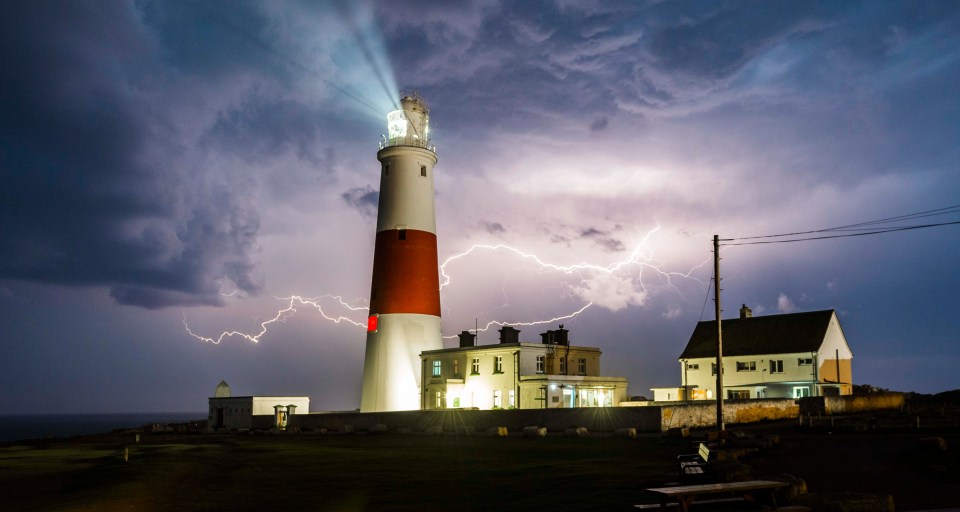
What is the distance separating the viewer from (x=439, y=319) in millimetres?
50125

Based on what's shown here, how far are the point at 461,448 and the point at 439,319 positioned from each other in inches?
828

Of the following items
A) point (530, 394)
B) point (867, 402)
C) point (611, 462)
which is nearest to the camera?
point (611, 462)

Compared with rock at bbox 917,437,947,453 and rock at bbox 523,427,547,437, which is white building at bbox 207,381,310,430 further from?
rock at bbox 917,437,947,453

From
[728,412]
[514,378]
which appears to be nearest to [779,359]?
[514,378]

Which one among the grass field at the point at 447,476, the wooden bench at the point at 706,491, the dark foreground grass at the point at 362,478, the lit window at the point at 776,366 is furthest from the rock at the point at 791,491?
the lit window at the point at 776,366

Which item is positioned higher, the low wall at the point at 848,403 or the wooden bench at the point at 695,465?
the low wall at the point at 848,403

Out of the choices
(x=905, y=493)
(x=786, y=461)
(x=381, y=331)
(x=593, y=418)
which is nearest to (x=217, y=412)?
(x=381, y=331)

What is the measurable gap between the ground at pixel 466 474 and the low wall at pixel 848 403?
8.06 metres

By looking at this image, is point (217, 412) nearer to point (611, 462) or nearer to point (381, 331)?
point (381, 331)

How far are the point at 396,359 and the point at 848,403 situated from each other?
25972 mm

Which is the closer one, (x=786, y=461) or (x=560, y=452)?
(x=786, y=461)

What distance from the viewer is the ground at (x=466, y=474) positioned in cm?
1508

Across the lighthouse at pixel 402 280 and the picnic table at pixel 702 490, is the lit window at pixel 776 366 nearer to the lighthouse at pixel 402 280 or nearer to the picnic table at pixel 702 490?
the lighthouse at pixel 402 280

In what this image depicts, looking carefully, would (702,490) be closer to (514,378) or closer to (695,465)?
(695,465)
